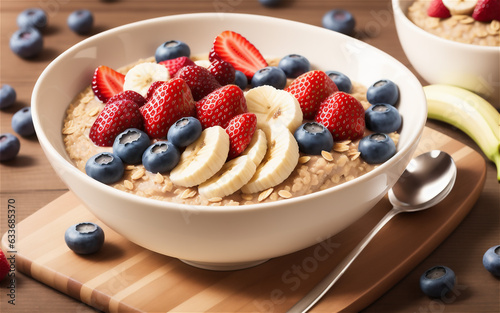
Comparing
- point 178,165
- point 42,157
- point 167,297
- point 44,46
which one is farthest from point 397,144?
point 44,46

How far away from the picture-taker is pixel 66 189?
6.16 feet

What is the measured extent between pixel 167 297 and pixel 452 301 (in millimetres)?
632

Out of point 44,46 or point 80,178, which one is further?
point 44,46

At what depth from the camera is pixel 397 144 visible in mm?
1620

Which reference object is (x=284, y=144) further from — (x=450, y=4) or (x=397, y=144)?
(x=450, y=4)

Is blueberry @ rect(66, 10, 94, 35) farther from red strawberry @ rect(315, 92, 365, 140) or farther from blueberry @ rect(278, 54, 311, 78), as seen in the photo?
red strawberry @ rect(315, 92, 365, 140)

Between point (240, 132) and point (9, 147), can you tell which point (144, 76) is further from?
point (9, 147)

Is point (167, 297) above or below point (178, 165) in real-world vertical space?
below

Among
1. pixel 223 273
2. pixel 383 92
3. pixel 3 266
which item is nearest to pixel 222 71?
pixel 383 92

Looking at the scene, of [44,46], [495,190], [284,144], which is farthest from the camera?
[44,46]

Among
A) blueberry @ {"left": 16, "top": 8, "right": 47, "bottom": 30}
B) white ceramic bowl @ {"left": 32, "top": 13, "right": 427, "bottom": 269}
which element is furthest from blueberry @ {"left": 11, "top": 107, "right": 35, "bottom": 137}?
blueberry @ {"left": 16, "top": 8, "right": 47, "bottom": 30}

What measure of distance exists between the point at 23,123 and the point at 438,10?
4.41 ft

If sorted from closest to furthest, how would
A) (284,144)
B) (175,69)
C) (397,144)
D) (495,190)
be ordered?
(284,144) → (397,144) → (175,69) → (495,190)

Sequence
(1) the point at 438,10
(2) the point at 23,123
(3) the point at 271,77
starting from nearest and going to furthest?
(3) the point at 271,77, (2) the point at 23,123, (1) the point at 438,10
